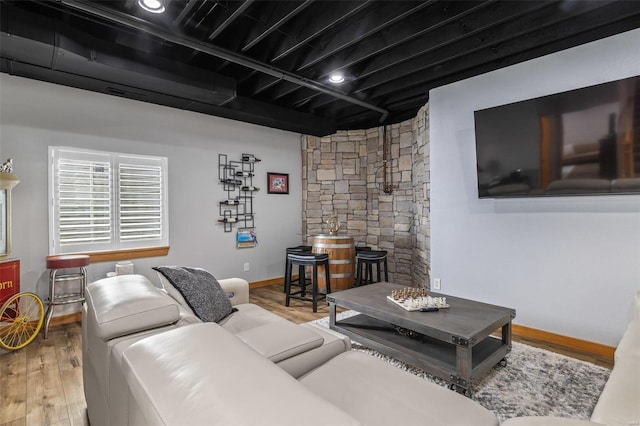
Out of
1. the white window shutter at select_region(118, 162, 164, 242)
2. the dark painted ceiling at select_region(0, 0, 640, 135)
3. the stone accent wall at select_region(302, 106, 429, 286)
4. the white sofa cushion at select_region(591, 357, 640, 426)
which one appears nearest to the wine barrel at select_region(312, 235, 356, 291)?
the stone accent wall at select_region(302, 106, 429, 286)

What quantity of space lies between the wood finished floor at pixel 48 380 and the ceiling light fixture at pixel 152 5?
262 centimetres

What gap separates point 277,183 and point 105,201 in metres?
2.33

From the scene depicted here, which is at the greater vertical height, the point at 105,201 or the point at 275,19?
the point at 275,19

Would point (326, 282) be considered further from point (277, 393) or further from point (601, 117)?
point (277, 393)

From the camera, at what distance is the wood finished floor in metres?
1.83

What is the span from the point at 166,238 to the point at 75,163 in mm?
1239

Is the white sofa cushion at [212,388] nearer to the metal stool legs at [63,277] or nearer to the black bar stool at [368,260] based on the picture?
the metal stool legs at [63,277]

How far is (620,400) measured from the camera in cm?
120

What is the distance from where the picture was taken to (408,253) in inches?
182

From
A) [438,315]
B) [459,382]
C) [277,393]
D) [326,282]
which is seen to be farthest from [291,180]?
[277,393]

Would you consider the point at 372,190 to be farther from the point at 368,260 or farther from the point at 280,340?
the point at 280,340

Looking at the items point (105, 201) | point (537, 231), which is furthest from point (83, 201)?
point (537, 231)

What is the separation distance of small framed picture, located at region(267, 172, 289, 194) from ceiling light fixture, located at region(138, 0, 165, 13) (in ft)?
9.48

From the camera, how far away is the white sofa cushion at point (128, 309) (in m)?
1.17
